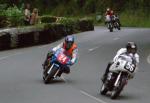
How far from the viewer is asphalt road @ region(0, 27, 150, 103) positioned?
614 inches

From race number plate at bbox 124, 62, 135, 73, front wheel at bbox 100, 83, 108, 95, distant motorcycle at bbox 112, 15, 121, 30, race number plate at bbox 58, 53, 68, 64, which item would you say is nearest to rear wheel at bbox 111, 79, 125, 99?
race number plate at bbox 124, 62, 135, 73

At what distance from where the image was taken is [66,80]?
19766mm

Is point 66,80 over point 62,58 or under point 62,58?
under

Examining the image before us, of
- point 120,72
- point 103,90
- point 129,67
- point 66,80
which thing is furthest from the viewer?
point 66,80

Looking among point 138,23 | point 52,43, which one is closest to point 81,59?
point 52,43

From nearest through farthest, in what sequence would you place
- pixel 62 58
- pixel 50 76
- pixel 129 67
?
pixel 129 67, pixel 50 76, pixel 62 58

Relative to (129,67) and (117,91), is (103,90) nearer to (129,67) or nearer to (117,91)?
(117,91)

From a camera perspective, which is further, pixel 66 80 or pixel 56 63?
pixel 66 80

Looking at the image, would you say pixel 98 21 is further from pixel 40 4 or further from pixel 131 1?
pixel 40 4

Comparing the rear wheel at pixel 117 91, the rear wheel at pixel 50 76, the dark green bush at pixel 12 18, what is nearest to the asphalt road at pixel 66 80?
the rear wheel at pixel 117 91

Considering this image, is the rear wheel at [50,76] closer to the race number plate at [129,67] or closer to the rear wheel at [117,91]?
the rear wheel at [117,91]

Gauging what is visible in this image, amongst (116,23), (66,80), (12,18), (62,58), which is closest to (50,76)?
(62,58)

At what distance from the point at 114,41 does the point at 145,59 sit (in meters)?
10.4

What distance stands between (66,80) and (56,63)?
1092mm
